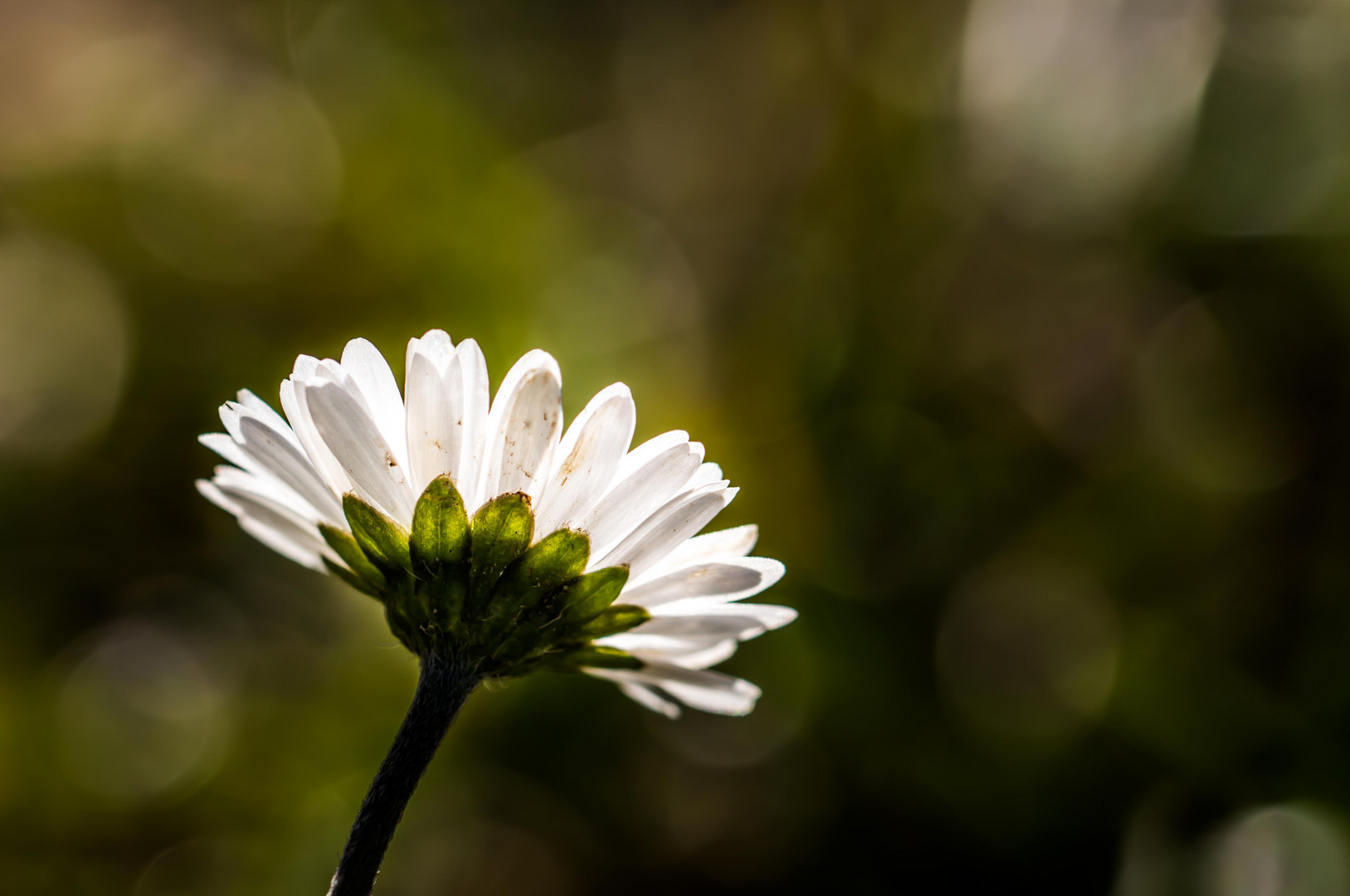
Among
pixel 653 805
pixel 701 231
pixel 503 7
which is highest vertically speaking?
pixel 503 7

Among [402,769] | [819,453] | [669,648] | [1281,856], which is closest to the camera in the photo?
[402,769]

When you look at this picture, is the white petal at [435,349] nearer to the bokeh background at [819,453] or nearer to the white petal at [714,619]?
the white petal at [714,619]

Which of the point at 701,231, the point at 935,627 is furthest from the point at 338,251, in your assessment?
the point at 935,627

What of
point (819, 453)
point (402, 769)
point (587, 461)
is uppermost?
point (819, 453)

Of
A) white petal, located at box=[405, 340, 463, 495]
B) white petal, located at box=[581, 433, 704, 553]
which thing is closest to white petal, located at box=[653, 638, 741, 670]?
white petal, located at box=[581, 433, 704, 553]

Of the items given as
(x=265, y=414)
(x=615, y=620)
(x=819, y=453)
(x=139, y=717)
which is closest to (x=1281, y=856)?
(x=819, y=453)

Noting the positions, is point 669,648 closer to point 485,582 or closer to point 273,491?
point 485,582

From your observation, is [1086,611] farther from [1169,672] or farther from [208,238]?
[208,238]
